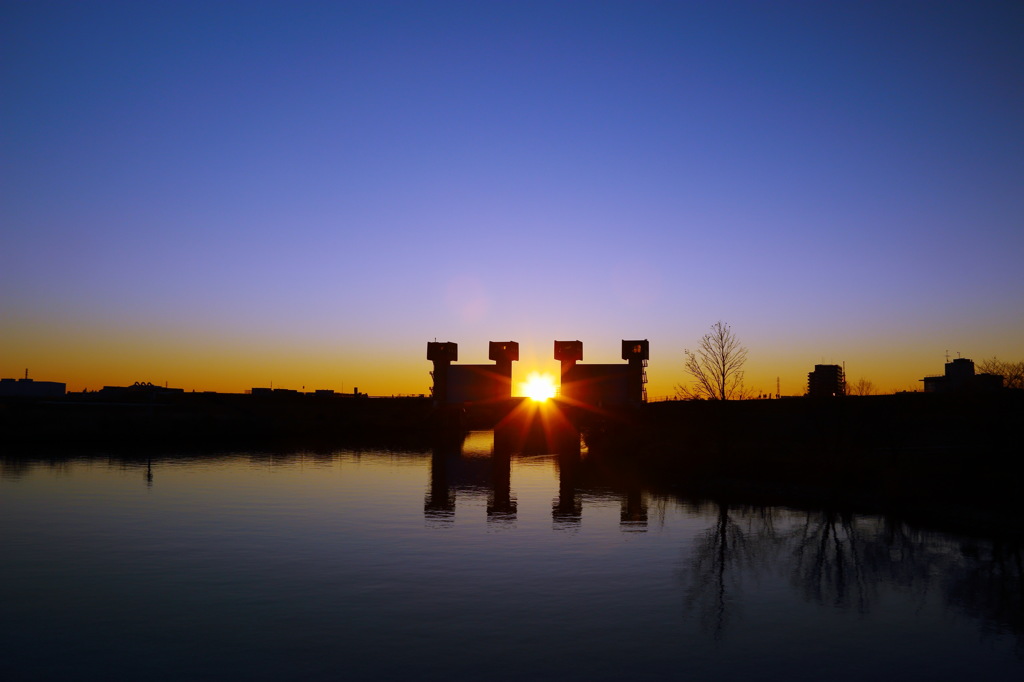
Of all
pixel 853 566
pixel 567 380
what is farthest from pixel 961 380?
pixel 567 380

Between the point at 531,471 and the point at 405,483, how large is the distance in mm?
15073

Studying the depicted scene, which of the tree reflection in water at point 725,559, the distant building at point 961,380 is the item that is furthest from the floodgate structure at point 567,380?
the tree reflection in water at point 725,559

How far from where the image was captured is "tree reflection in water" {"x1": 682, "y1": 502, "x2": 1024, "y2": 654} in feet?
67.1

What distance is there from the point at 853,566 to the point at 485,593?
42.5 ft

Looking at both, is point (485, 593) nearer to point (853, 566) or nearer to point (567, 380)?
point (853, 566)

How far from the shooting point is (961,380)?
8175 centimetres

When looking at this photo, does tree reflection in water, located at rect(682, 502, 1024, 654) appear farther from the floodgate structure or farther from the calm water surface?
the floodgate structure

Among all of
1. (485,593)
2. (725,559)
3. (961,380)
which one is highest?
(961,380)

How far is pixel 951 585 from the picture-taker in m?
22.6

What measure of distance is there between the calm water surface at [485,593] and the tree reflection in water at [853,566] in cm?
11

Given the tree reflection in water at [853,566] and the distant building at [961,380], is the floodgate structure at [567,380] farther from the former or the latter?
the tree reflection in water at [853,566]

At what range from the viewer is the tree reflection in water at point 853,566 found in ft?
67.1

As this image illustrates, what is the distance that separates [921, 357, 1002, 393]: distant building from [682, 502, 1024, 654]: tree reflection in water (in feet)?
67.3

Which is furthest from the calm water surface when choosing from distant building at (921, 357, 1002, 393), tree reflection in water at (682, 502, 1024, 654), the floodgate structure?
the floodgate structure
